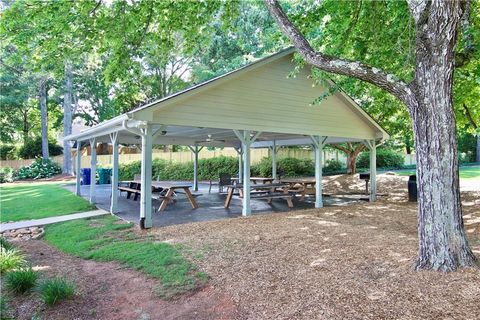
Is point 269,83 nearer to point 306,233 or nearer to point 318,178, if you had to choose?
point 318,178

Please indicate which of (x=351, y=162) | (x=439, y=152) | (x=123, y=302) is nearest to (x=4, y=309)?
(x=123, y=302)

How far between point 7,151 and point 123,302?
34847 millimetres

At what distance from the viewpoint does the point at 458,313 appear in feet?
9.78

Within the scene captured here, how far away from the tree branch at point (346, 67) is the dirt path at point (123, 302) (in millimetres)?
3337

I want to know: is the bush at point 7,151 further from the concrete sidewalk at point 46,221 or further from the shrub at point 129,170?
the concrete sidewalk at point 46,221

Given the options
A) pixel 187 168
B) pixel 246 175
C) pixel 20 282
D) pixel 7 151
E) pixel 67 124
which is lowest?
pixel 20 282

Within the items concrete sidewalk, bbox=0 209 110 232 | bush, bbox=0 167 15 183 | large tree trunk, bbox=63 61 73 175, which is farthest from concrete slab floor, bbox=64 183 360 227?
large tree trunk, bbox=63 61 73 175

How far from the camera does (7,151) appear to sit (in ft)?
104

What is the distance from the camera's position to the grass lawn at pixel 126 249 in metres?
4.36

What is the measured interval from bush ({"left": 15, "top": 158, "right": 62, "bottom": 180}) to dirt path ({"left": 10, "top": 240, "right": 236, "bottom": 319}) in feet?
79.8

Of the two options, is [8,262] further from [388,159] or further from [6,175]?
[388,159]

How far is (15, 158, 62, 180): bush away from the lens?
1001 inches

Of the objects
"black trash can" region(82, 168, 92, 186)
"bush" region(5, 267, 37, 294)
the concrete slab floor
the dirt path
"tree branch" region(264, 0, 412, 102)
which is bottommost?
the dirt path

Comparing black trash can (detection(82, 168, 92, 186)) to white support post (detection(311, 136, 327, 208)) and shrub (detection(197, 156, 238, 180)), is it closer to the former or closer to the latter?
shrub (detection(197, 156, 238, 180))
